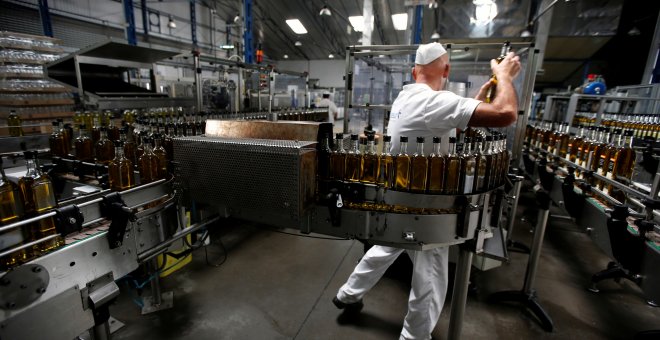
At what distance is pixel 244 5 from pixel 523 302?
6.46 meters

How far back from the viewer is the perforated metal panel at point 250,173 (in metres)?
1.21

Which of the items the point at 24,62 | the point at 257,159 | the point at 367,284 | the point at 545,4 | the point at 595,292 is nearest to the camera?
the point at 257,159

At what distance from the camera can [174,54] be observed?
386 cm

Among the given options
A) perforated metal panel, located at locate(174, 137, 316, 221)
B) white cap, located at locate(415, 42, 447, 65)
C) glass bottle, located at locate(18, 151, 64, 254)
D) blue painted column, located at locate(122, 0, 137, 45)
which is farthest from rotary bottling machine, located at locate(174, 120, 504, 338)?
blue painted column, located at locate(122, 0, 137, 45)

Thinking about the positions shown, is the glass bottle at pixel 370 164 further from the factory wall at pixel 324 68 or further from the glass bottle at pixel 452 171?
the factory wall at pixel 324 68

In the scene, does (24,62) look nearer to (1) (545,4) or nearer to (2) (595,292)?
(2) (595,292)

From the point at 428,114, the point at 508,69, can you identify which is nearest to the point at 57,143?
the point at 428,114

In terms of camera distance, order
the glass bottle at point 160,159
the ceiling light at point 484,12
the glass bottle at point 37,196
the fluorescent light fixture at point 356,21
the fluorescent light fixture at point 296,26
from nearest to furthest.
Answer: the glass bottle at point 37,196
the glass bottle at point 160,159
the ceiling light at point 484,12
the fluorescent light fixture at point 356,21
the fluorescent light fixture at point 296,26

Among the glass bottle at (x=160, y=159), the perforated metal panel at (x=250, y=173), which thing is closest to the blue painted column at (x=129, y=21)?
the glass bottle at (x=160, y=159)

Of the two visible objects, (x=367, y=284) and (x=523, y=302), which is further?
(x=523, y=302)

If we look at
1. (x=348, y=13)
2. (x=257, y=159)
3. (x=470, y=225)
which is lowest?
(x=470, y=225)

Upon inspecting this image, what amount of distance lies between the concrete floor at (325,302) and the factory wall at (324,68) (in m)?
13.6

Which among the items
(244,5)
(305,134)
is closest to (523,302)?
(305,134)

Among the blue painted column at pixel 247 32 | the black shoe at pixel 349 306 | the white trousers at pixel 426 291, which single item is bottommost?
the black shoe at pixel 349 306
